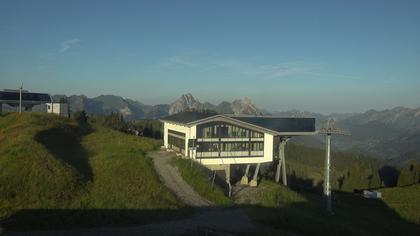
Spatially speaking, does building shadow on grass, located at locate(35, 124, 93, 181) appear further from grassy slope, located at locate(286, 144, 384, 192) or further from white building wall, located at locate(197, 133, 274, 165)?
grassy slope, located at locate(286, 144, 384, 192)

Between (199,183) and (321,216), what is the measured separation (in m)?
11.3

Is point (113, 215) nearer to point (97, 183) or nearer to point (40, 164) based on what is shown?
point (97, 183)

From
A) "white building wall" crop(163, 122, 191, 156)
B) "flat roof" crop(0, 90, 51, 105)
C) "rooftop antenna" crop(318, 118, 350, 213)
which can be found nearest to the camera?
"rooftop antenna" crop(318, 118, 350, 213)

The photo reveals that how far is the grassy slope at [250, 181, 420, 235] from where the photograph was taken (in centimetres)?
2803

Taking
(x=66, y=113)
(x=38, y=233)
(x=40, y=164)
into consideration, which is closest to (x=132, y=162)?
(x=40, y=164)

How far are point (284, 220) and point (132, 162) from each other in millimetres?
15190

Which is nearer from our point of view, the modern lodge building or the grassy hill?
the grassy hill

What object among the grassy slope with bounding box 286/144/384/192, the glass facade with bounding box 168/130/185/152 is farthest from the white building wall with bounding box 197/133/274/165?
the grassy slope with bounding box 286/144/384/192

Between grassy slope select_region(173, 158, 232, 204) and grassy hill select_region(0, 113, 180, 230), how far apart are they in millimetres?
2784

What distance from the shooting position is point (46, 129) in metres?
48.1

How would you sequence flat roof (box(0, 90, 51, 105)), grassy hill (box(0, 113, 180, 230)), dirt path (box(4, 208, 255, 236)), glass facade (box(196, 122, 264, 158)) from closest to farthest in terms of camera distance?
dirt path (box(4, 208, 255, 236)), grassy hill (box(0, 113, 180, 230)), glass facade (box(196, 122, 264, 158)), flat roof (box(0, 90, 51, 105))

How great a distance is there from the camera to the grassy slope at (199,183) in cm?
3259

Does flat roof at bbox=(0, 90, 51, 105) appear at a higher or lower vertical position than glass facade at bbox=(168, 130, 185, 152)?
higher

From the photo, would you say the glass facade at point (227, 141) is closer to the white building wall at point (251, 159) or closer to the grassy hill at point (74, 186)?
the white building wall at point (251, 159)
